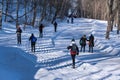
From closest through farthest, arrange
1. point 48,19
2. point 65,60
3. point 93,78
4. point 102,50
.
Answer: point 93,78 < point 65,60 < point 102,50 < point 48,19

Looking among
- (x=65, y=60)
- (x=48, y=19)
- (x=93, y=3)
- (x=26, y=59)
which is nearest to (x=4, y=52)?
(x=26, y=59)

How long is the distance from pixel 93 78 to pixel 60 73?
2177 mm

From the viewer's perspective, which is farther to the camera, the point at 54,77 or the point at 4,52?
the point at 4,52

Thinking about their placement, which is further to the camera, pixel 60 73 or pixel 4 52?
pixel 4 52

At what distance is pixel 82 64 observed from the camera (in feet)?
74.2

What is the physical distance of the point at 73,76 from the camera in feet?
62.1

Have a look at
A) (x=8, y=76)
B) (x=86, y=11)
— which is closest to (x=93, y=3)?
(x=86, y=11)

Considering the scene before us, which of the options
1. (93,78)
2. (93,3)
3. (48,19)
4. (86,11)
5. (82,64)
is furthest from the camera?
(86,11)

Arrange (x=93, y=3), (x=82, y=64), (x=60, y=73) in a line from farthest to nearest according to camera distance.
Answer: (x=93, y=3) → (x=82, y=64) → (x=60, y=73)

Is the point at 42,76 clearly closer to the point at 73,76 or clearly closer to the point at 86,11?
the point at 73,76

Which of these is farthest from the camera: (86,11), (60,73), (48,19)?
(86,11)

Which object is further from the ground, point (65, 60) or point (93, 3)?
point (93, 3)

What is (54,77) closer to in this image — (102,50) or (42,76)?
(42,76)

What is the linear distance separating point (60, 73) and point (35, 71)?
146 cm
